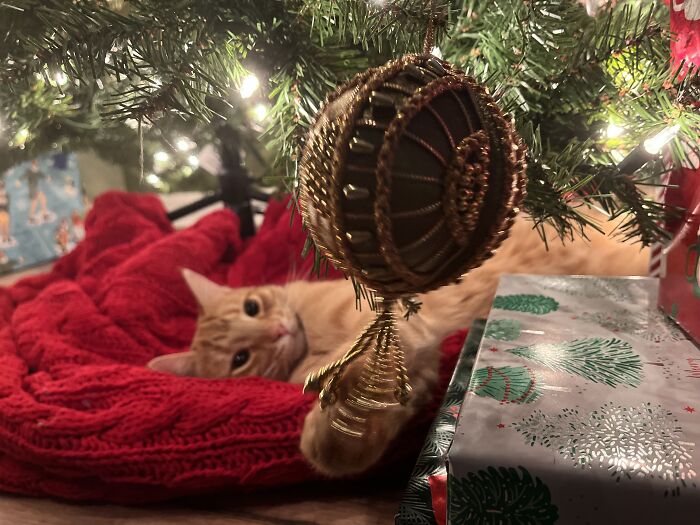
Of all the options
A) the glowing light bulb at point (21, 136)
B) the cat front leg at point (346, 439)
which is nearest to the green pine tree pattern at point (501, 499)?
the cat front leg at point (346, 439)

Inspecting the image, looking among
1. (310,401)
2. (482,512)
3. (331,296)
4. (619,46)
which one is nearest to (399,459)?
(310,401)

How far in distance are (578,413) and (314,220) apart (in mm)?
214

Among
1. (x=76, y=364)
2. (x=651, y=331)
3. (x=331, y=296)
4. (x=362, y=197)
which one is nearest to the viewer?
(x=362, y=197)

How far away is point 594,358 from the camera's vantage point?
1.37 feet

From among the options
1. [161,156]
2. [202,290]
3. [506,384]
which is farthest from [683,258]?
[161,156]

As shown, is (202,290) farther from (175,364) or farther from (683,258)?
(683,258)

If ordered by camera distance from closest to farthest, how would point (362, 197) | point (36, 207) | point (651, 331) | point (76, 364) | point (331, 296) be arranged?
point (362, 197) → point (651, 331) → point (76, 364) → point (331, 296) → point (36, 207)

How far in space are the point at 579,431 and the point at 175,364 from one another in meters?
0.58

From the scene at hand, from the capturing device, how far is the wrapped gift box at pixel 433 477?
0.37m

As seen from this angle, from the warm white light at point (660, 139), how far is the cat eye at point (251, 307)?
0.57 metres

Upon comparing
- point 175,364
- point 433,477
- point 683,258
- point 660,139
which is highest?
point 660,139

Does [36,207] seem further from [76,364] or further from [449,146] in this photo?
[449,146]

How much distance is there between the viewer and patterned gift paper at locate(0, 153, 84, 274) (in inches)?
56.0

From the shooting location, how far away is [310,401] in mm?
565
